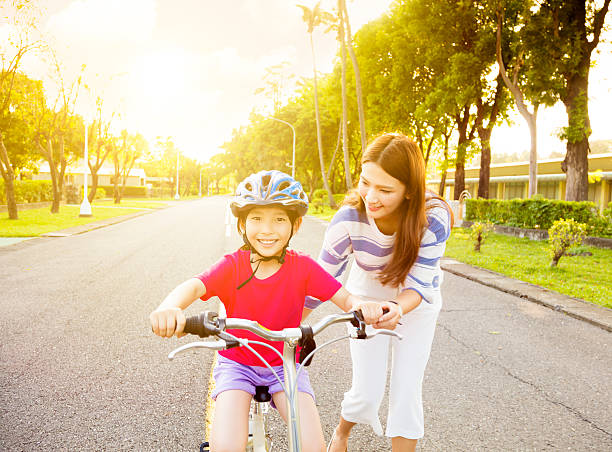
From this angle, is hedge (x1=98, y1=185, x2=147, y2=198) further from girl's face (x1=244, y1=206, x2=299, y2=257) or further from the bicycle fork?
the bicycle fork

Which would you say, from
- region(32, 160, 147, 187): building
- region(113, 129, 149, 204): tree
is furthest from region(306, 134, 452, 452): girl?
region(32, 160, 147, 187): building

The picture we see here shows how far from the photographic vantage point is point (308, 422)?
208cm

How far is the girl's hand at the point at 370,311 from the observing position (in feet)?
6.78

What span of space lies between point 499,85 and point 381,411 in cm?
2493

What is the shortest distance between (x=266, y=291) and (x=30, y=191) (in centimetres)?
3469

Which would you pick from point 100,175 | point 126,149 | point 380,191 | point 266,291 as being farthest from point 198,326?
point 100,175

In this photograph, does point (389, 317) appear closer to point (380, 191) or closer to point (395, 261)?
point (395, 261)

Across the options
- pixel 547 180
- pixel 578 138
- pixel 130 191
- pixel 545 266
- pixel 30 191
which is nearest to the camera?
pixel 545 266

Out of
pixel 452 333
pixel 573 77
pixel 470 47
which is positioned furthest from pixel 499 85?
pixel 452 333

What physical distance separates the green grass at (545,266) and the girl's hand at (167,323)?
803cm

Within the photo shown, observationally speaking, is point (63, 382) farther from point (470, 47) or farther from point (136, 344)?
point (470, 47)

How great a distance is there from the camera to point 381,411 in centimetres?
400

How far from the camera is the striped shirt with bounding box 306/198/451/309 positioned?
262 cm

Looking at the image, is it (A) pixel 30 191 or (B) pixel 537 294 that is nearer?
(B) pixel 537 294
